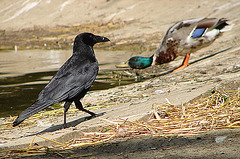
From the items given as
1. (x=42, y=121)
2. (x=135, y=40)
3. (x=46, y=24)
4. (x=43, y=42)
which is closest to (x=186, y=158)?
(x=42, y=121)

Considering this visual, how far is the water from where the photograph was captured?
5.91 meters

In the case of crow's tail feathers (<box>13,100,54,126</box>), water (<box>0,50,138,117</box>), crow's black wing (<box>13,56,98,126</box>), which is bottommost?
water (<box>0,50,138,117</box>)

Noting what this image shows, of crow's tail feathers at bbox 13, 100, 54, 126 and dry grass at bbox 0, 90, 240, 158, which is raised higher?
crow's tail feathers at bbox 13, 100, 54, 126

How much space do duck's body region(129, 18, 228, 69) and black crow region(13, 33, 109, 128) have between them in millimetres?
4234

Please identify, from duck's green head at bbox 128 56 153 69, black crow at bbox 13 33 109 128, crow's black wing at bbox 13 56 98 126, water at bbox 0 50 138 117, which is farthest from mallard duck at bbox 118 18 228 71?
crow's black wing at bbox 13 56 98 126

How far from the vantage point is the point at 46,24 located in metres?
16.5

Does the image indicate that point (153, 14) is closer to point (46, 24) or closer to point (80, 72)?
point (46, 24)

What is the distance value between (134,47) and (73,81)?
8239 millimetres

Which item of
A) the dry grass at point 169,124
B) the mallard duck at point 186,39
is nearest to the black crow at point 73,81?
the dry grass at point 169,124

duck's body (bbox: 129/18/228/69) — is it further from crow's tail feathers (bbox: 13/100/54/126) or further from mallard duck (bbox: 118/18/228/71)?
crow's tail feathers (bbox: 13/100/54/126)

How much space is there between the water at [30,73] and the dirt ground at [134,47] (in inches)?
36.9

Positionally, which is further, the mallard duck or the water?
the mallard duck

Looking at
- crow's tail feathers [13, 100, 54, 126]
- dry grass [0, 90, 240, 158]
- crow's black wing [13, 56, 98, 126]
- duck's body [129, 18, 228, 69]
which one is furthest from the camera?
duck's body [129, 18, 228, 69]

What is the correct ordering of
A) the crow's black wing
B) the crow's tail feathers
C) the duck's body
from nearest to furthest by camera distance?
the crow's tail feathers, the crow's black wing, the duck's body
